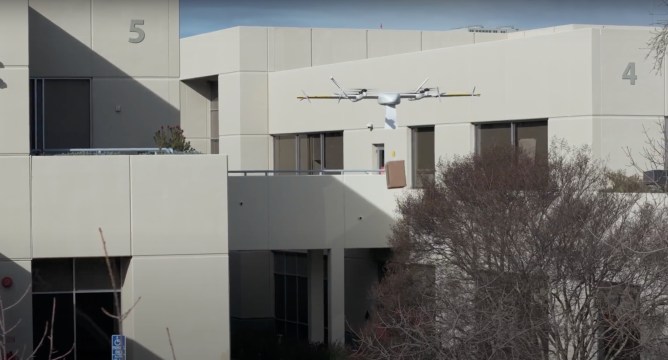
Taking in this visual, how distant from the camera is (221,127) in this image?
49.3m

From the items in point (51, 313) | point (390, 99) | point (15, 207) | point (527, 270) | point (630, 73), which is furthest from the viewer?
point (390, 99)

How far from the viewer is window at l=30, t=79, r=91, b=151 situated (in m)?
27.4

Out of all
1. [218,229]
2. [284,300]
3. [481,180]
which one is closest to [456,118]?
[481,180]

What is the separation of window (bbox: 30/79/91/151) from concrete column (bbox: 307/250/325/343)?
33.8 ft

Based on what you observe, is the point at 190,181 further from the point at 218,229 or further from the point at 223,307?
the point at 223,307

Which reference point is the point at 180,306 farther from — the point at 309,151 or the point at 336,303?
the point at 309,151

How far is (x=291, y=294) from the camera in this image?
42.8 meters

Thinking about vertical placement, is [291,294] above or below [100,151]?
below

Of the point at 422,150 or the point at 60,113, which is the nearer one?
the point at 60,113

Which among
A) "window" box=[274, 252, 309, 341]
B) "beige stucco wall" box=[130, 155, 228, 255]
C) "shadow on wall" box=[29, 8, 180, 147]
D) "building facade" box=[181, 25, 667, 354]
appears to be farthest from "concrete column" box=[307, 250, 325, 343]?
"beige stucco wall" box=[130, 155, 228, 255]

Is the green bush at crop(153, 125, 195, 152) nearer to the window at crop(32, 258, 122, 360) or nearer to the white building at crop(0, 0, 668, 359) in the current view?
the white building at crop(0, 0, 668, 359)

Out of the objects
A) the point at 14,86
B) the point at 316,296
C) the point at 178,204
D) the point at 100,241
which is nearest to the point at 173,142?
A: the point at 178,204

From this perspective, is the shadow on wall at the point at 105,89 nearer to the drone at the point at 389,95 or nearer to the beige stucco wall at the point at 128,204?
the beige stucco wall at the point at 128,204

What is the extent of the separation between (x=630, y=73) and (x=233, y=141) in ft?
68.6
